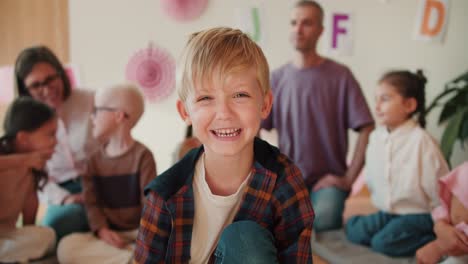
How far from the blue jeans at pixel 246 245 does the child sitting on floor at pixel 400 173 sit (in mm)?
851

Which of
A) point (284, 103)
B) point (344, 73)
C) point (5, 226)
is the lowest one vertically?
point (5, 226)

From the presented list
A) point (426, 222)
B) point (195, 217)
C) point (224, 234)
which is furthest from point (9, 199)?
point (426, 222)

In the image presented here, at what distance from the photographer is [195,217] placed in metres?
1.07

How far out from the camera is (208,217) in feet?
3.50

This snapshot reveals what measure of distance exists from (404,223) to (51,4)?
196 centimetres

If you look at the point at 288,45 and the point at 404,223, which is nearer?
the point at 404,223

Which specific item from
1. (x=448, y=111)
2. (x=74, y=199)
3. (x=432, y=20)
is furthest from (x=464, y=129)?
(x=74, y=199)

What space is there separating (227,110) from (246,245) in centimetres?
29

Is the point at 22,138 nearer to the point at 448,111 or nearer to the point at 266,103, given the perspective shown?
the point at 266,103

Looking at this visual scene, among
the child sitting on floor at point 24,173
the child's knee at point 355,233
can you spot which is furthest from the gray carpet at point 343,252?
the child sitting on floor at point 24,173

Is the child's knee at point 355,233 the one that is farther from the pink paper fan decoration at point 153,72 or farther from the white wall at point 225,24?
the pink paper fan decoration at point 153,72

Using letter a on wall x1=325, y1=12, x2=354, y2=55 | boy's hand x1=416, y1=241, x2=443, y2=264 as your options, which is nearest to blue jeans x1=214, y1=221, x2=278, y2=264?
boy's hand x1=416, y1=241, x2=443, y2=264

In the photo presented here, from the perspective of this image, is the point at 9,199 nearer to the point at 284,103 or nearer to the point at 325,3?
the point at 284,103

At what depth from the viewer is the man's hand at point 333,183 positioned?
1.91 meters
